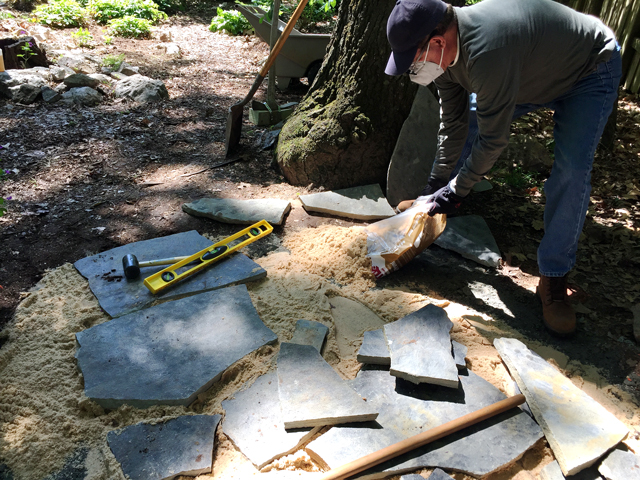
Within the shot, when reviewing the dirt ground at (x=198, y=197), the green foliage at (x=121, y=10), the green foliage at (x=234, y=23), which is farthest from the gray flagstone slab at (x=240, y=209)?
the green foliage at (x=121, y=10)

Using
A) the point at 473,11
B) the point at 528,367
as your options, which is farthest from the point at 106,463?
the point at 473,11

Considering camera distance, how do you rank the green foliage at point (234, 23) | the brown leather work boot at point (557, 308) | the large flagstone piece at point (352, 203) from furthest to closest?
the green foliage at point (234, 23), the large flagstone piece at point (352, 203), the brown leather work boot at point (557, 308)

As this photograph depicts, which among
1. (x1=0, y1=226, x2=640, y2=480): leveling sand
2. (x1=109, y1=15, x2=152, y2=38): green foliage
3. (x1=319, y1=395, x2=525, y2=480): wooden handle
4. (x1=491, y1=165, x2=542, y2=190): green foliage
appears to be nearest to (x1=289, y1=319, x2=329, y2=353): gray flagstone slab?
(x1=0, y1=226, x2=640, y2=480): leveling sand

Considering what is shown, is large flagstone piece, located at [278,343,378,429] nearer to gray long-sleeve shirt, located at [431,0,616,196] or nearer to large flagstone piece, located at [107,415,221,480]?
large flagstone piece, located at [107,415,221,480]

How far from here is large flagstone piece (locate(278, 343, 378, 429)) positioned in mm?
1754

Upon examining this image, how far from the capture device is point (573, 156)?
2301 mm

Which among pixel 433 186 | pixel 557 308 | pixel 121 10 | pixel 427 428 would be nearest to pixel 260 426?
pixel 427 428

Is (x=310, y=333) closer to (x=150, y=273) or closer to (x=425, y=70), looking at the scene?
(x=150, y=273)

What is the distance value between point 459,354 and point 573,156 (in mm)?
1150

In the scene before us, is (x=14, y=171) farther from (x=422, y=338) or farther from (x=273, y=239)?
(x=422, y=338)

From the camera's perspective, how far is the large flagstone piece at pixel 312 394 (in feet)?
5.75

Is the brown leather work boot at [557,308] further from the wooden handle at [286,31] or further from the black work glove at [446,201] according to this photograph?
the wooden handle at [286,31]

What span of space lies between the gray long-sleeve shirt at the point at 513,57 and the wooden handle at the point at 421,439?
1088mm

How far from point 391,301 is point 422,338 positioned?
0.52m
